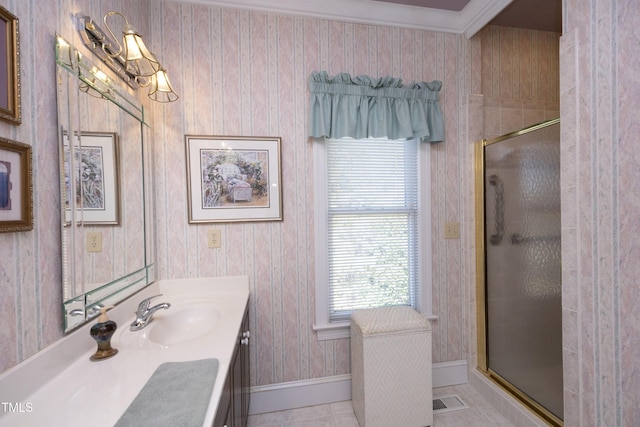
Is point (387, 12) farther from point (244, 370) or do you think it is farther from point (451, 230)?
point (244, 370)

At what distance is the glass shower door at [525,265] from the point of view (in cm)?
150

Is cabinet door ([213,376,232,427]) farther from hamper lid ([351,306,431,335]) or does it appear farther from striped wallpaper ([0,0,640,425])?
hamper lid ([351,306,431,335])

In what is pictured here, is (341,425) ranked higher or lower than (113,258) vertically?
lower

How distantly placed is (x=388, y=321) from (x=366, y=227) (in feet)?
2.09

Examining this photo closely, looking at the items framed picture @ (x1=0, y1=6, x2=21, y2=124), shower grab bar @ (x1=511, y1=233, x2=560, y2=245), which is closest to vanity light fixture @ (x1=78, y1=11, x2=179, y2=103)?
framed picture @ (x1=0, y1=6, x2=21, y2=124)

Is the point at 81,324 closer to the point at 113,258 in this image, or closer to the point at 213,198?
the point at 113,258

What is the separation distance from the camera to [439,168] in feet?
6.60

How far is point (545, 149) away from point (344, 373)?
1890 mm

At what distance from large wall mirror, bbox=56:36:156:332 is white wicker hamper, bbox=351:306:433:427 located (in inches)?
51.6

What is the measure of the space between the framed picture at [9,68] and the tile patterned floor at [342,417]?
1915 millimetres

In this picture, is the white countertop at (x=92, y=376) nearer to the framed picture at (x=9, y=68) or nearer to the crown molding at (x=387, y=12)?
the framed picture at (x=9, y=68)

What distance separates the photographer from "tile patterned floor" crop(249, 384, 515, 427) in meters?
1.69

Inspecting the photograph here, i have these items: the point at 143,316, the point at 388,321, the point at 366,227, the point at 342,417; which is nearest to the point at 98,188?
the point at 143,316

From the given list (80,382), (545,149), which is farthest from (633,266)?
(80,382)
